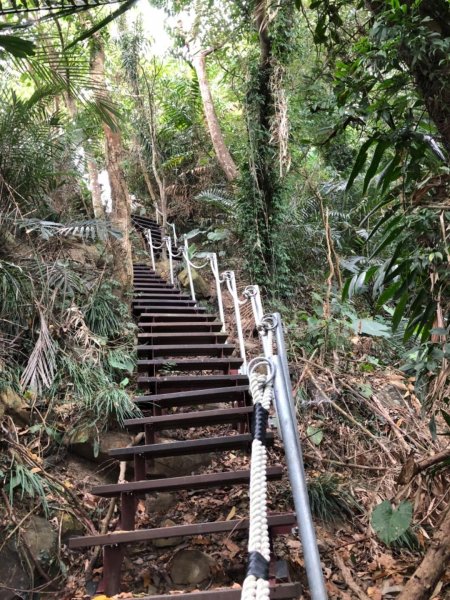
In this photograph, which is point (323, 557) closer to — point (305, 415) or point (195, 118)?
point (305, 415)

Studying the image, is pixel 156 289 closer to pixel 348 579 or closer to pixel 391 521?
pixel 348 579

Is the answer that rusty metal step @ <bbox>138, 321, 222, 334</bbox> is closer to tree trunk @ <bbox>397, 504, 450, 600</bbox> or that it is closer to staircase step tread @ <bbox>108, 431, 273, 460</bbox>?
staircase step tread @ <bbox>108, 431, 273, 460</bbox>

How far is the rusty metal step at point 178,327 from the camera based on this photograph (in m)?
4.25

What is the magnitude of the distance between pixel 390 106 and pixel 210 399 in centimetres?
215

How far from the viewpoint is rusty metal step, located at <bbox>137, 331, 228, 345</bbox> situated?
395 cm

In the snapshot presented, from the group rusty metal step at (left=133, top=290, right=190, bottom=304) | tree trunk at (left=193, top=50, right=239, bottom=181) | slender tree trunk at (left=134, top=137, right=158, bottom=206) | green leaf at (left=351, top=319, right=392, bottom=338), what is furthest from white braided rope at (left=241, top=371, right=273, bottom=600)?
slender tree trunk at (left=134, top=137, right=158, bottom=206)

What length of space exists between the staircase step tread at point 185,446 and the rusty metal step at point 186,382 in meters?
0.78

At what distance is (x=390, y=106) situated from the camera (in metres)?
1.43

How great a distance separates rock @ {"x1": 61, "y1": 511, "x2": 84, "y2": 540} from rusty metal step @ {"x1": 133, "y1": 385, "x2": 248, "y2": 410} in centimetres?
81

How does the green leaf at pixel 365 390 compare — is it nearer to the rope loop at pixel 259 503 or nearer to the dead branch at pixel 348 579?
the dead branch at pixel 348 579

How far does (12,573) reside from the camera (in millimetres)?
2197

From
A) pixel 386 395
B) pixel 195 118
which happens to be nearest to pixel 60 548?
pixel 386 395

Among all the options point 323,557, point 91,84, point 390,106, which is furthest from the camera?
point 91,84

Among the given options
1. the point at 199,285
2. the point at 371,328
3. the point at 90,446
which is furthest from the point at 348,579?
the point at 199,285
